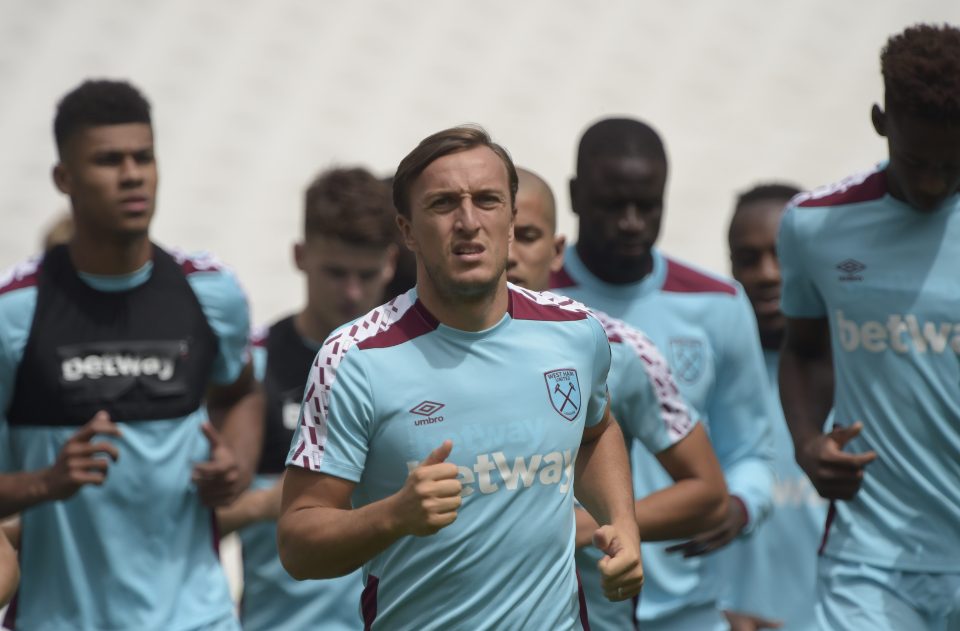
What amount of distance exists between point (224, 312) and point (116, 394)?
0.53 metres

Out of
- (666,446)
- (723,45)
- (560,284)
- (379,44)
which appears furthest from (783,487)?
(723,45)

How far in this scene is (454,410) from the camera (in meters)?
4.30

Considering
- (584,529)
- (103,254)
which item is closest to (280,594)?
(103,254)

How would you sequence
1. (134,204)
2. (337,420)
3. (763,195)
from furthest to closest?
1. (763,195)
2. (134,204)
3. (337,420)

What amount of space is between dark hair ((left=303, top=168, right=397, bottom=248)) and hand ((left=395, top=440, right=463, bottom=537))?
10.7 ft

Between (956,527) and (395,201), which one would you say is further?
(956,527)

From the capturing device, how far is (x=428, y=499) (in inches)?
152

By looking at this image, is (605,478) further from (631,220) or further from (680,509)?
(631,220)

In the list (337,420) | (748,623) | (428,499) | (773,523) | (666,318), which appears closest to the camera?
(428,499)

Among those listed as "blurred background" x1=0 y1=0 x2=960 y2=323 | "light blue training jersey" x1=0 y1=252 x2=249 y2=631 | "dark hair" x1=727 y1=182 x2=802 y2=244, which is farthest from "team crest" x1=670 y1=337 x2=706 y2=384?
"blurred background" x1=0 y1=0 x2=960 y2=323

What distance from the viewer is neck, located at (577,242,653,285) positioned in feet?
20.9

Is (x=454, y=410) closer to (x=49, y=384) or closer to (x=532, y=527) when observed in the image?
(x=532, y=527)

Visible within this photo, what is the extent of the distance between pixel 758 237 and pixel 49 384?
11.5 ft

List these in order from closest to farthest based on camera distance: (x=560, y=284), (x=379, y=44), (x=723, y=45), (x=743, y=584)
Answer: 1. (x=560, y=284)
2. (x=743, y=584)
3. (x=379, y=44)
4. (x=723, y=45)
